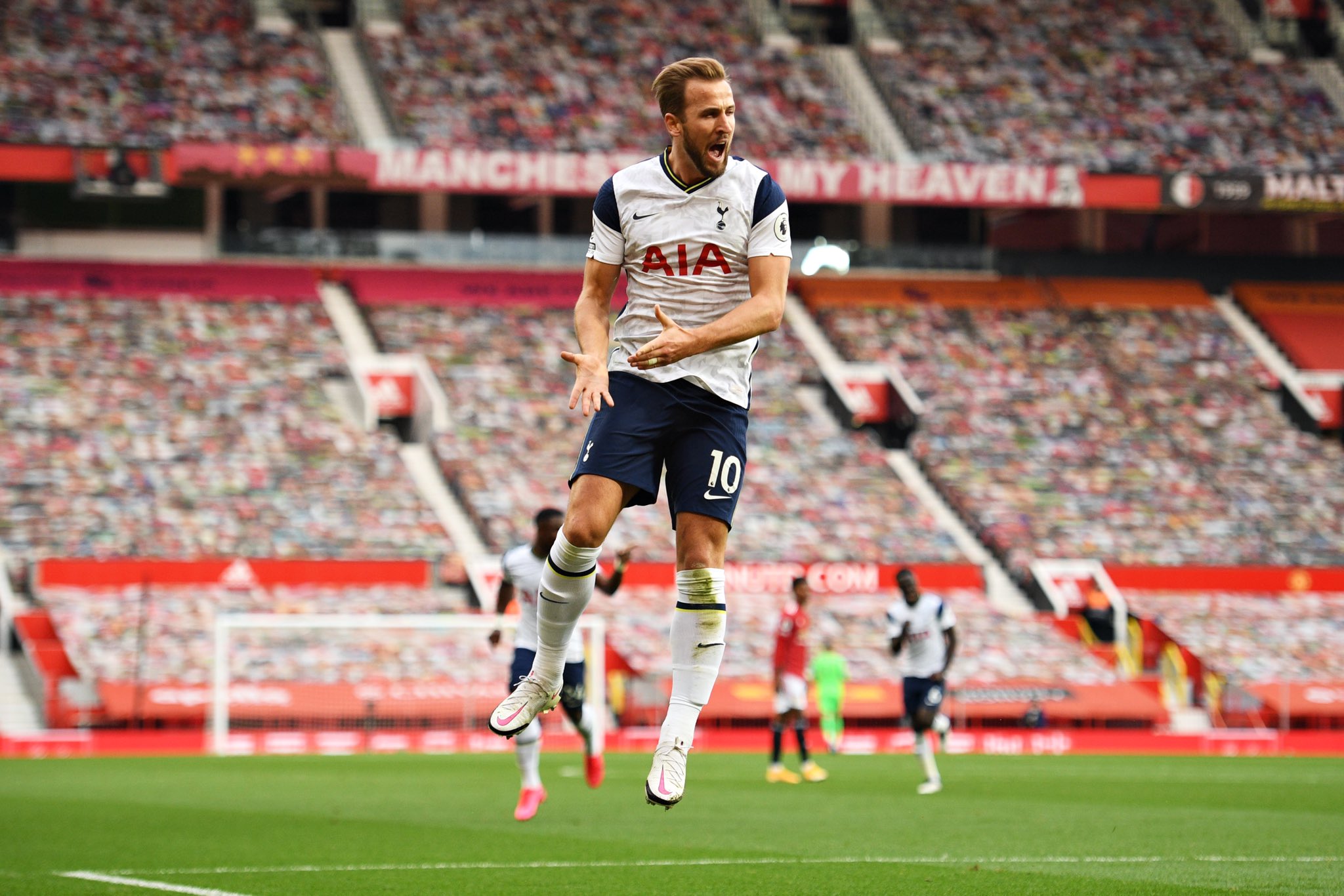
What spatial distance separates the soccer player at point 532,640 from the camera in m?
13.4

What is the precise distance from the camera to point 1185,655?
3105 cm

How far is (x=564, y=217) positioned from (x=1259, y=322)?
52.5 feet

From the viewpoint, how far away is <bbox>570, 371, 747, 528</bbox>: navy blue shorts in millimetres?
6934

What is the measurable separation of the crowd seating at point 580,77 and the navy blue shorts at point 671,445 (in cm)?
3061

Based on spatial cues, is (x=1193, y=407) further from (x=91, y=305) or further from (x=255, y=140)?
(x=91, y=305)

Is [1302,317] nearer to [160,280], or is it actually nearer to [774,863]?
[160,280]

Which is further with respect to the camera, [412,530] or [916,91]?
[916,91]

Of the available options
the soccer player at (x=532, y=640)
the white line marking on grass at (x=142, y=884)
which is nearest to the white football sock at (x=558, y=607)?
the white line marking on grass at (x=142, y=884)

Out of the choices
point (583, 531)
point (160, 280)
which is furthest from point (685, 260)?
point (160, 280)

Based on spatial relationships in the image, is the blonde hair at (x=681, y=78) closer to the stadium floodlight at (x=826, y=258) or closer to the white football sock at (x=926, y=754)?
the white football sock at (x=926, y=754)

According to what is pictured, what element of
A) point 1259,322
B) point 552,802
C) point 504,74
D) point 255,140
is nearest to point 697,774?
point 552,802

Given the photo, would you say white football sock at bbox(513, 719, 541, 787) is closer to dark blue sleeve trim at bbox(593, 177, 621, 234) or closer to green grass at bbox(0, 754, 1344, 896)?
green grass at bbox(0, 754, 1344, 896)

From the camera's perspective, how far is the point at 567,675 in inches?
576

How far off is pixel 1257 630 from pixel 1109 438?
20.1 ft
